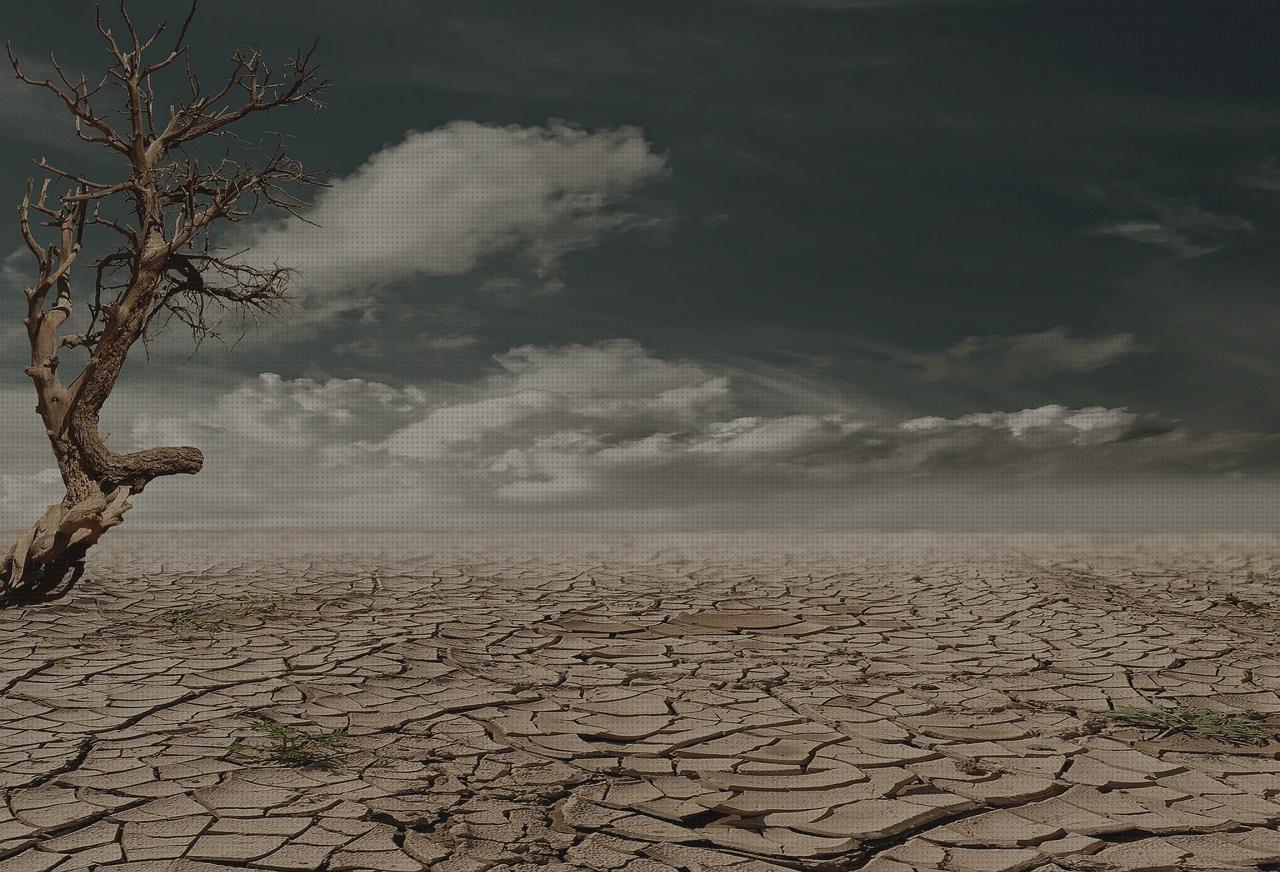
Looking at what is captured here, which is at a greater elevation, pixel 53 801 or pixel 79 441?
pixel 79 441

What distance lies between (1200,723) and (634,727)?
2.17 meters

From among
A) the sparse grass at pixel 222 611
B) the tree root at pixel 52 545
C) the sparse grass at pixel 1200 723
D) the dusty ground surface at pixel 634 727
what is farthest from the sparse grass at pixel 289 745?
the sparse grass at pixel 1200 723

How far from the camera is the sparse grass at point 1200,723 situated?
3.59 m

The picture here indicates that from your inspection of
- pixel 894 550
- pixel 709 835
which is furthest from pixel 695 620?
pixel 894 550

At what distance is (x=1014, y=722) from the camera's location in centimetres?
376

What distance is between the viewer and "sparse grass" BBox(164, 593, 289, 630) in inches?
226

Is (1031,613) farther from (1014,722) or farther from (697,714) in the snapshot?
(697,714)

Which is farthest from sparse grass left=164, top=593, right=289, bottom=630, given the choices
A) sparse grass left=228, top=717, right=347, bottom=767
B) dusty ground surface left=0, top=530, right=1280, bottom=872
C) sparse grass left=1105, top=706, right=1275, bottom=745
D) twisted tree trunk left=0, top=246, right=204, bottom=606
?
sparse grass left=1105, top=706, right=1275, bottom=745

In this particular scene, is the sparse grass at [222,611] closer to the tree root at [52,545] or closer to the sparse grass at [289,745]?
the tree root at [52,545]

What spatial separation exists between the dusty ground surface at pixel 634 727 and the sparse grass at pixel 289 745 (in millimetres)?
16

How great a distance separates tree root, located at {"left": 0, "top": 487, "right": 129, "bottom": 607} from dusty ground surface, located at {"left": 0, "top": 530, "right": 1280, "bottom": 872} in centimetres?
25

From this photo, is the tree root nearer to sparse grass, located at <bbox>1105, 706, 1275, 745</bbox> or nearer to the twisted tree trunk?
the twisted tree trunk

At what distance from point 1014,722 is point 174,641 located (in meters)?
4.22

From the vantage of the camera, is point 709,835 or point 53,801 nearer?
point 709,835
